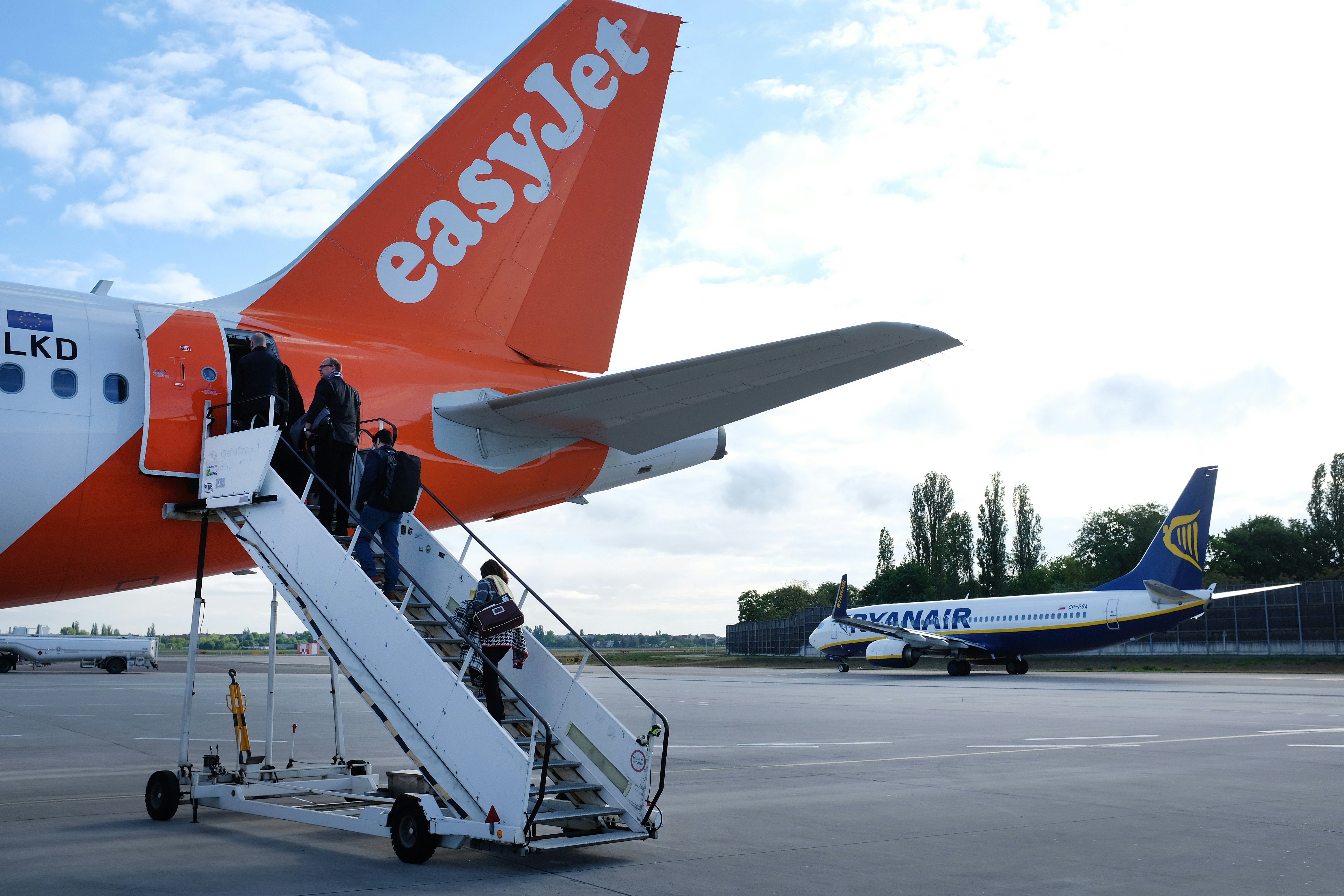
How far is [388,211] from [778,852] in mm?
8333

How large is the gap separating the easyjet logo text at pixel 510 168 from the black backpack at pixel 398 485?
139 inches

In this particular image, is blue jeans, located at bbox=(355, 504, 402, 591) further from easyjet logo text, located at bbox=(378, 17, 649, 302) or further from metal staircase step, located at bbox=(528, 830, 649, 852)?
easyjet logo text, located at bbox=(378, 17, 649, 302)

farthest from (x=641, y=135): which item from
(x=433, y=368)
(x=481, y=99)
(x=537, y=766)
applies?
(x=537, y=766)

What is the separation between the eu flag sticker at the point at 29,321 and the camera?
864 cm

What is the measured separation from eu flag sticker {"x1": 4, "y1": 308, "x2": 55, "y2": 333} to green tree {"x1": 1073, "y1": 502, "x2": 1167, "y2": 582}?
104 meters

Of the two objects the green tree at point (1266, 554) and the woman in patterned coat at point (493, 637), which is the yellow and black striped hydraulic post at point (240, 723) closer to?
the woman in patterned coat at point (493, 637)

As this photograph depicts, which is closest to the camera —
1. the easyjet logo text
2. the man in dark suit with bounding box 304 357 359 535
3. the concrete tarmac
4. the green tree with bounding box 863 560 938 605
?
the concrete tarmac

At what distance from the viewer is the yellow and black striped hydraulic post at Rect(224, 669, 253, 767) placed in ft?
30.8

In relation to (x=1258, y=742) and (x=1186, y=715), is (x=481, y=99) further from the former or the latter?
(x=1186, y=715)

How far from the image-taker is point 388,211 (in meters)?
11.8

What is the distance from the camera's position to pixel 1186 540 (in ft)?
130

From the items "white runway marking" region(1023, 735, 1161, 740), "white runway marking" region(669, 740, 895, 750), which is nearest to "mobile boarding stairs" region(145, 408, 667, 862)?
"white runway marking" region(669, 740, 895, 750)

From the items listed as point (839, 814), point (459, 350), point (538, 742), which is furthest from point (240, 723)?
point (839, 814)

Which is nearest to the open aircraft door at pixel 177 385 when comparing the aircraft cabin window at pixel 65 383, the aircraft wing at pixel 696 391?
the aircraft cabin window at pixel 65 383
